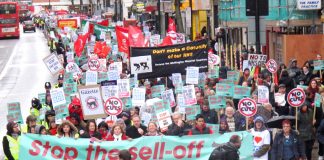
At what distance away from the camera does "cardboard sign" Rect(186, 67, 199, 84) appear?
76.9 feet

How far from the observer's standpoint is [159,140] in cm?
1510

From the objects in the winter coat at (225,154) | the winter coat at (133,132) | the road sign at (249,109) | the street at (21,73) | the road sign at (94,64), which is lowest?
the street at (21,73)

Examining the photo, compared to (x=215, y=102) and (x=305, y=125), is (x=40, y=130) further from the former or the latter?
(x=305, y=125)

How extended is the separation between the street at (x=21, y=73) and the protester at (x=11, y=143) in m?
4.47

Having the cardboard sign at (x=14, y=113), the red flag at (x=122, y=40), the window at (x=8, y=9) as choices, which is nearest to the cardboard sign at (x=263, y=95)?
the cardboard sign at (x=14, y=113)

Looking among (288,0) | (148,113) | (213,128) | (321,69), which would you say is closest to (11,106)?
(148,113)

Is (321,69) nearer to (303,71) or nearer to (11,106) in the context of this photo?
(303,71)

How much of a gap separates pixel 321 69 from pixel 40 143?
430 inches

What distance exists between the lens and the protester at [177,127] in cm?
1661

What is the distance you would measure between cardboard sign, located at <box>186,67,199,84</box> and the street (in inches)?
177

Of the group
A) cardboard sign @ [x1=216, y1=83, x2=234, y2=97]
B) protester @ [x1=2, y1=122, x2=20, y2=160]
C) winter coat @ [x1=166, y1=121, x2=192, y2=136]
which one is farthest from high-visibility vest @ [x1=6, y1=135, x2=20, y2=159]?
cardboard sign @ [x1=216, y1=83, x2=234, y2=97]

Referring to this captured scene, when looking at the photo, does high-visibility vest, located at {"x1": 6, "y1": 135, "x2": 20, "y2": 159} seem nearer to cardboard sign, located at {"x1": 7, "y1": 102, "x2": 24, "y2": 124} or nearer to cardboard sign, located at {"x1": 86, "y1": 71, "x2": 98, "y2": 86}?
cardboard sign, located at {"x1": 7, "y1": 102, "x2": 24, "y2": 124}

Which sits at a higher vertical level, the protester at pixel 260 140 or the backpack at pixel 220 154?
the backpack at pixel 220 154

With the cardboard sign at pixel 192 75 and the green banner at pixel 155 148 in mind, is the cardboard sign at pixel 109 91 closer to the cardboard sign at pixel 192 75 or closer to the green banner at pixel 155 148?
the cardboard sign at pixel 192 75
